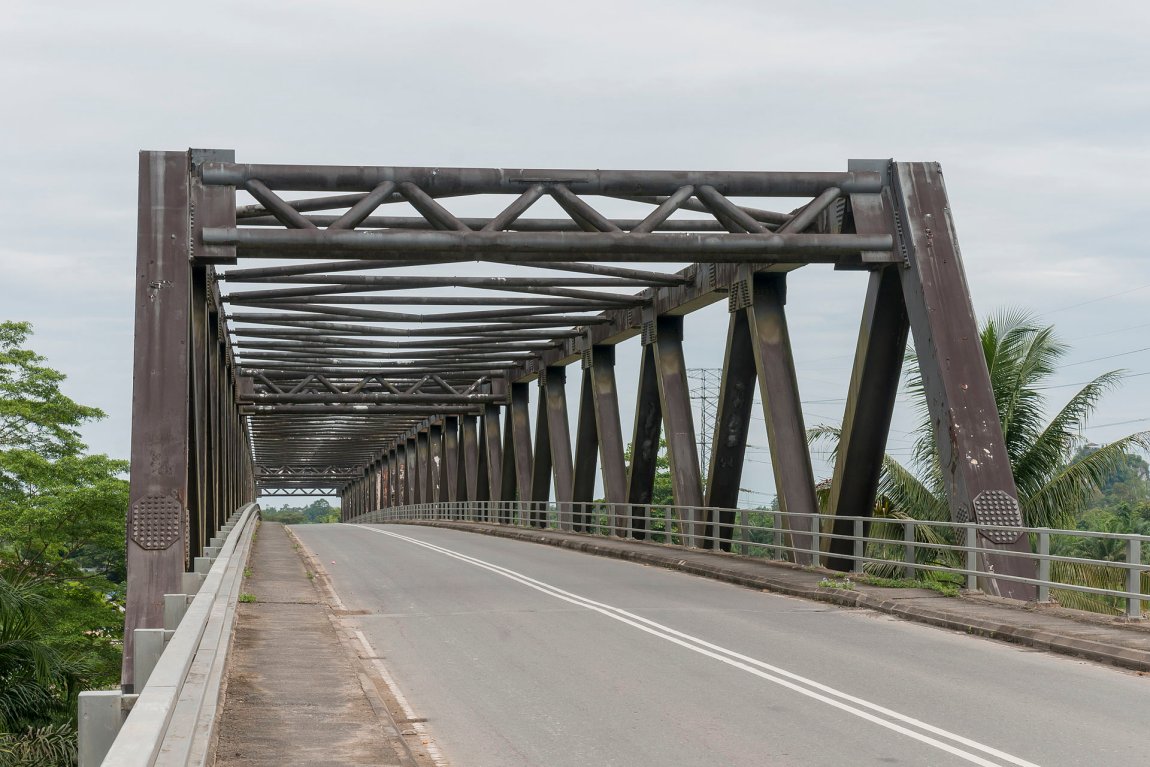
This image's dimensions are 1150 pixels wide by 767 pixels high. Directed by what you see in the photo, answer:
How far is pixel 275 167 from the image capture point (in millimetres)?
16750

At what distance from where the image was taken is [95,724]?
450 centimetres

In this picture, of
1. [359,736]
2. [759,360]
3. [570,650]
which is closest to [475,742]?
[359,736]

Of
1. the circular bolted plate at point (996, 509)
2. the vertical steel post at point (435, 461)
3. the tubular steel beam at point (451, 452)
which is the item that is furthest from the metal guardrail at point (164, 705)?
the vertical steel post at point (435, 461)

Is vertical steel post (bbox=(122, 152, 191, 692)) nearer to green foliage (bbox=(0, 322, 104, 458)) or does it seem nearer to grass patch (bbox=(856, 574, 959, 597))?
grass patch (bbox=(856, 574, 959, 597))

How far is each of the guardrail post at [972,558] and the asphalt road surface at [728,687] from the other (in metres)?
1.42

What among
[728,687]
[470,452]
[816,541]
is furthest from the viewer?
[470,452]

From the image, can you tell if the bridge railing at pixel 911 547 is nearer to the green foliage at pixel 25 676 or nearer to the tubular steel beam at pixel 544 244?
the tubular steel beam at pixel 544 244

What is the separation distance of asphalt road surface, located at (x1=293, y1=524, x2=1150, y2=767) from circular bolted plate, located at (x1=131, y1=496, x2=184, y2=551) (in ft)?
7.76

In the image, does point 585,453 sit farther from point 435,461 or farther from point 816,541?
point 435,461

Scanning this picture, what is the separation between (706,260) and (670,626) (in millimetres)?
5815

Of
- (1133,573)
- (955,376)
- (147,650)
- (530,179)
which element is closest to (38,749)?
(530,179)

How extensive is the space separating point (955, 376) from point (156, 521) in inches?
383

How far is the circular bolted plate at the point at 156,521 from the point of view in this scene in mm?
14898

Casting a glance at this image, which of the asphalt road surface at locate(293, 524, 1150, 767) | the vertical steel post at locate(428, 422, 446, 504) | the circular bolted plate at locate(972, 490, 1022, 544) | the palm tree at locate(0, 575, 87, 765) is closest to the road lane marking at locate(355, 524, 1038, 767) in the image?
the asphalt road surface at locate(293, 524, 1150, 767)
